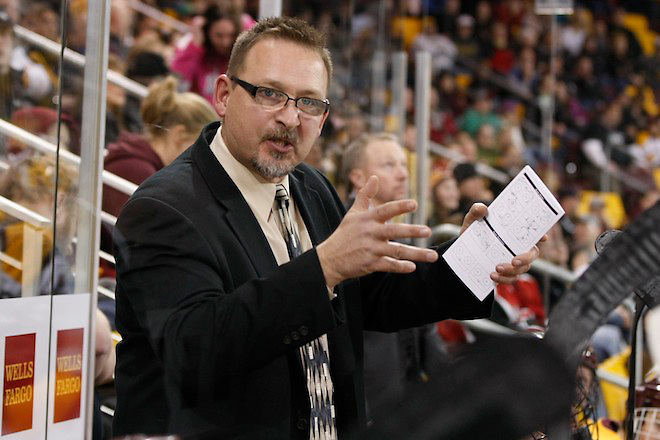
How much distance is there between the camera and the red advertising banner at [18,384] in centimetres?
182

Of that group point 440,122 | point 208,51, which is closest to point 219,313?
point 208,51

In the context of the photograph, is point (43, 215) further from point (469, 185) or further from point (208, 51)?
point (469, 185)

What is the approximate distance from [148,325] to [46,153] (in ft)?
1.32

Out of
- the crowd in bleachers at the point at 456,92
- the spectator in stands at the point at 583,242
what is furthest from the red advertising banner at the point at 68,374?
the spectator in stands at the point at 583,242

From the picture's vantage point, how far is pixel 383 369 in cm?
310

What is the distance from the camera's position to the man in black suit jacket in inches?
64.9

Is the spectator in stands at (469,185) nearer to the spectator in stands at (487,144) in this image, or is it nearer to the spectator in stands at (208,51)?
the spectator in stands at (208,51)

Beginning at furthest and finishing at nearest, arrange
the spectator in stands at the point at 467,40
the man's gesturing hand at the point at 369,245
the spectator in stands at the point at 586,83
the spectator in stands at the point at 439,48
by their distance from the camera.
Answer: the spectator in stands at the point at 586,83, the spectator in stands at the point at 467,40, the spectator in stands at the point at 439,48, the man's gesturing hand at the point at 369,245

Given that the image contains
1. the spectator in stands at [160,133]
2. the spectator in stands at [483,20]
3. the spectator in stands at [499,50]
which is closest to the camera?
the spectator in stands at [160,133]

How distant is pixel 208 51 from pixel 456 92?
5508 mm

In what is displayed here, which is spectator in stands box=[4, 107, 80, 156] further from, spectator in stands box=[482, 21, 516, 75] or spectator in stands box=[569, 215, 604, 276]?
spectator in stands box=[482, 21, 516, 75]

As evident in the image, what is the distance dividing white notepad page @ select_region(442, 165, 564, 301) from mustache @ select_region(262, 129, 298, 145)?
1.24 feet

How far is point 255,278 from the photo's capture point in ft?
5.69

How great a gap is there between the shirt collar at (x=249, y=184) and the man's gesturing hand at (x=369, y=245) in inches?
14.6
